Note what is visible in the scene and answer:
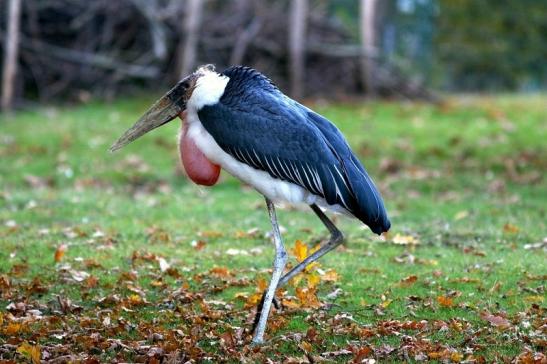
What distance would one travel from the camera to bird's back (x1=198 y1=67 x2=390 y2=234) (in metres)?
6.75

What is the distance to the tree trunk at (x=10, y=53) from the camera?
719 inches

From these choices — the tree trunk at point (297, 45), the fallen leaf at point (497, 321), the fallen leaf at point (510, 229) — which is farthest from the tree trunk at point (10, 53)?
the fallen leaf at point (497, 321)

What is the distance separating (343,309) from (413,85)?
1482cm

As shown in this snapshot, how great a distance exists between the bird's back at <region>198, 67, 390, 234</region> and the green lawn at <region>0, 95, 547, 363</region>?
0.84m

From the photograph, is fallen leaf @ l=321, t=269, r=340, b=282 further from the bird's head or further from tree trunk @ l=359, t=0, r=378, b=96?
tree trunk @ l=359, t=0, r=378, b=96

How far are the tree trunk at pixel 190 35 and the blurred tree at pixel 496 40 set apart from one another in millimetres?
13478

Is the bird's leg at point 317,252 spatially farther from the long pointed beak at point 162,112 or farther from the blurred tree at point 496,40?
the blurred tree at point 496,40

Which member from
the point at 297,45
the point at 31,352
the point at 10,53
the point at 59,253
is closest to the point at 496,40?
the point at 297,45

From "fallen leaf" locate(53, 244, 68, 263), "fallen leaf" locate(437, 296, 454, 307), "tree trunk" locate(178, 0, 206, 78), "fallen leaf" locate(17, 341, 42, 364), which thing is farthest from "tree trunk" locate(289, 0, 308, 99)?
"fallen leaf" locate(17, 341, 42, 364)

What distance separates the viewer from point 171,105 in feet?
23.3

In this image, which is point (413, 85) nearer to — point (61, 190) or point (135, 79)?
point (135, 79)

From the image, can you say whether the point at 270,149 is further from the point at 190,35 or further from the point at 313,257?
the point at 190,35

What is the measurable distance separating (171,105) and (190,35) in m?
12.5

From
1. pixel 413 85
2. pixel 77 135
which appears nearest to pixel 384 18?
pixel 413 85
